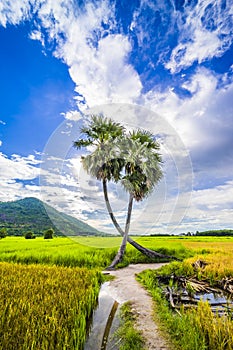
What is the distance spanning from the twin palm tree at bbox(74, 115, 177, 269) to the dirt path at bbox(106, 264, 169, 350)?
531 centimetres

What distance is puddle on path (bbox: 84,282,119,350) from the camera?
4.40m

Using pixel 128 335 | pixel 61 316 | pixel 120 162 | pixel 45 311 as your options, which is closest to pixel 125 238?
pixel 120 162

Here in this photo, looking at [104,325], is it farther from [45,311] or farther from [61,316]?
[45,311]

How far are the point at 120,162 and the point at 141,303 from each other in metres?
9.73

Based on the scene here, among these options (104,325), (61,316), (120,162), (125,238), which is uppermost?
(120,162)

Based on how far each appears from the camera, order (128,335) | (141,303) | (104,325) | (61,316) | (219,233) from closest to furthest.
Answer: (128,335) → (61,316) → (104,325) → (141,303) → (219,233)

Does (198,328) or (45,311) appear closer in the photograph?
(198,328)

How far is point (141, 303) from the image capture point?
22.0 feet

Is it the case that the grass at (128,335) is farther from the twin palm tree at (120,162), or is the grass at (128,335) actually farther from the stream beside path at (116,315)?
the twin palm tree at (120,162)

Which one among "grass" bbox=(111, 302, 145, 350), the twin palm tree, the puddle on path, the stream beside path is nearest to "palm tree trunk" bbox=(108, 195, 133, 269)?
the twin palm tree

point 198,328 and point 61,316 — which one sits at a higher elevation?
point 61,316

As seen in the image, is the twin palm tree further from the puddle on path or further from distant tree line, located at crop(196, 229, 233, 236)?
distant tree line, located at crop(196, 229, 233, 236)

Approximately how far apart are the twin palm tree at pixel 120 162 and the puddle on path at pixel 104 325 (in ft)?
25.0

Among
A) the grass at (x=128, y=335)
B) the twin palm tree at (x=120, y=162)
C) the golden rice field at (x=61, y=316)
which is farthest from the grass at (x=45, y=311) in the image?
the twin palm tree at (x=120, y=162)
